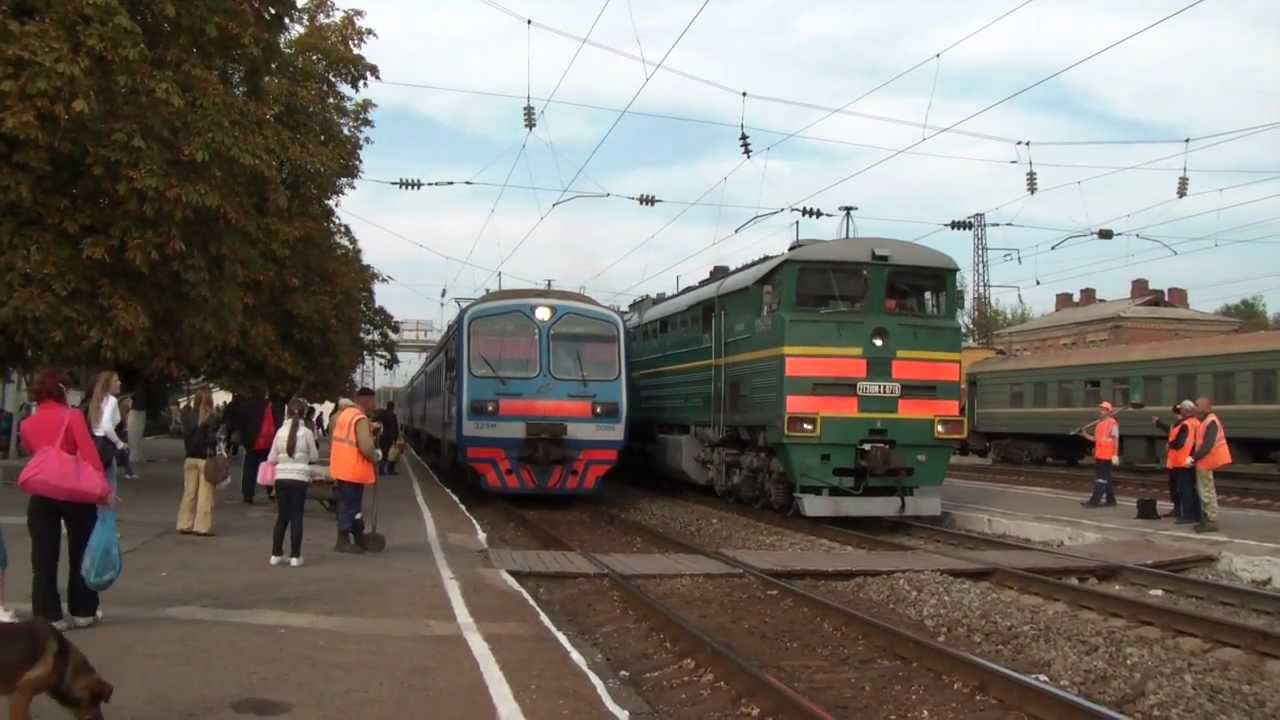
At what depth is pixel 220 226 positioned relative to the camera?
1614 cm

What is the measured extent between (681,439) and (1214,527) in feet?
28.2

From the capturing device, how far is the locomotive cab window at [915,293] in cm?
1505

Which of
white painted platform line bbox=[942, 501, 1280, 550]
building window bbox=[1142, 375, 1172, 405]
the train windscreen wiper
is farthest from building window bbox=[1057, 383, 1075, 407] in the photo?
the train windscreen wiper

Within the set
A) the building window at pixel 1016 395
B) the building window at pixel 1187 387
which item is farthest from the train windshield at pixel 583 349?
the building window at pixel 1016 395

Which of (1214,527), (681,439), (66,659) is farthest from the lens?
(681,439)

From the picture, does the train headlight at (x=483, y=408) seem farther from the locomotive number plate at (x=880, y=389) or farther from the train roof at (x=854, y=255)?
the locomotive number plate at (x=880, y=389)

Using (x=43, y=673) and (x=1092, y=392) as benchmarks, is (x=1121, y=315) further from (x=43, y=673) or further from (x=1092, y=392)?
(x=43, y=673)

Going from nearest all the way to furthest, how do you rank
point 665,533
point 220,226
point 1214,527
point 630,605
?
point 630,605, point 1214,527, point 665,533, point 220,226

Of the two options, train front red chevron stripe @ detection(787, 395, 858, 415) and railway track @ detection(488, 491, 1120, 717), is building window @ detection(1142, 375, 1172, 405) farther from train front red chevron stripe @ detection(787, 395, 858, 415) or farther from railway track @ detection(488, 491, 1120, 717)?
railway track @ detection(488, 491, 1120, 717)

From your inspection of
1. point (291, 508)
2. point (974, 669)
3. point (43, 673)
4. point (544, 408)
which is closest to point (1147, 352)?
point (544, 408)

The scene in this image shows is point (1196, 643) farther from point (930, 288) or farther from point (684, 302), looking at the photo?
point (684, 302)

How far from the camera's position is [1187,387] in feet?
85.8

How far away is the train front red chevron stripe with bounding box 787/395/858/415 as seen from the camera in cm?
1427

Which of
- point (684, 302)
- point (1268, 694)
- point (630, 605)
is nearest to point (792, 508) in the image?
point (684, 302)
